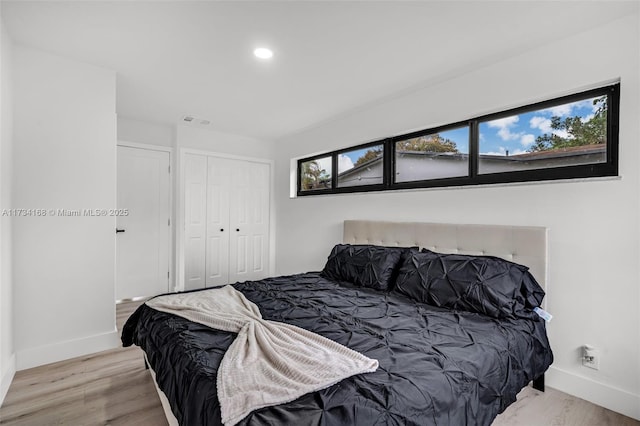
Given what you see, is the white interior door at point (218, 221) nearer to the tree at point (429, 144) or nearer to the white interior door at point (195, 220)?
the white interior door at point (195, 220)

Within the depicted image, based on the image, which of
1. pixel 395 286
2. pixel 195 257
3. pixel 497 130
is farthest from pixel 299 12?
pixel 195 257

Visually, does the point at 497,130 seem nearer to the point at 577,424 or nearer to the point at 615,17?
the point at 615,17

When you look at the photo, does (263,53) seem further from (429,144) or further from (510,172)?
(510,172)

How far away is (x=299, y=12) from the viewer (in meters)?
1.87

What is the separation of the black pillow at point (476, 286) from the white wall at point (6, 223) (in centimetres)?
276

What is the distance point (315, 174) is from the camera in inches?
177

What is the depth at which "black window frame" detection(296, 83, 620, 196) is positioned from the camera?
1.96 m

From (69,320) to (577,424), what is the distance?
3.60 metres

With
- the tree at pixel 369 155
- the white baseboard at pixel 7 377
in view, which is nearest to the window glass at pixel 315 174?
the tree at pixel 369 155

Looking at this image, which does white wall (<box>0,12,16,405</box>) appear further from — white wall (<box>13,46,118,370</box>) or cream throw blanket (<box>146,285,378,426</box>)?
cream throw blanket (<box>146,285,378,426</box>)

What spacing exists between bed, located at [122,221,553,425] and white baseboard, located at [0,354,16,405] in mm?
717

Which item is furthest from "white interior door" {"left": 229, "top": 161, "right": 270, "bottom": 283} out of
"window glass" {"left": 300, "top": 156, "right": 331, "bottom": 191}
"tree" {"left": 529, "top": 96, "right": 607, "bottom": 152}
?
"tree" {"left": 529, "top": 96, "right": 607, "bottom": 152}

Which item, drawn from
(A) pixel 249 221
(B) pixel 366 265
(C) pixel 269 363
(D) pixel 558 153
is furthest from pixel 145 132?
(D) pixel 558 153

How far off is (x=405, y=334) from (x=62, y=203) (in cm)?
276
